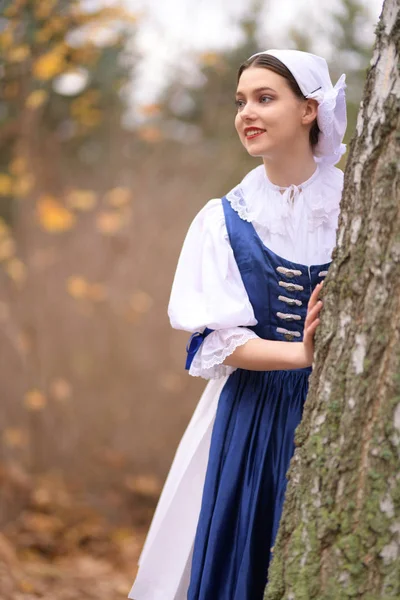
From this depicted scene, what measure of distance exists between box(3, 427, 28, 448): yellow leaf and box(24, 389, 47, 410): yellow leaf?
0.25 meters

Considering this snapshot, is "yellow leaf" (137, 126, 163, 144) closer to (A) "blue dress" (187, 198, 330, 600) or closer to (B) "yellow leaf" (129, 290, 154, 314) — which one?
(B) "yellow leaf" (129, 290, 154, 314)

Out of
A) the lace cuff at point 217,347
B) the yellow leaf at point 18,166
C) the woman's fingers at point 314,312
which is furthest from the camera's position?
the yellow leaf at point 18,166

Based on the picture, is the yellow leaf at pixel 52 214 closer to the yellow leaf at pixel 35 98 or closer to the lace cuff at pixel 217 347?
the yellow leaf at pixel 35 98

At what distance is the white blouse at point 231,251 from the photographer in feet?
5.29

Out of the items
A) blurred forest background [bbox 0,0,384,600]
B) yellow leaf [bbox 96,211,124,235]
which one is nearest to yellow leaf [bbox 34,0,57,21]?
blurred forest background [bbox 0,0,384,600]

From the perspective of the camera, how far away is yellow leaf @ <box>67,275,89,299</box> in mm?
5285

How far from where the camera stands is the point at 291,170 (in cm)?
171

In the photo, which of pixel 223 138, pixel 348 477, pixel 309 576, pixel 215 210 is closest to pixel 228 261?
pixel 215 210

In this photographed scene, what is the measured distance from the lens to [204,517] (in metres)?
1.69

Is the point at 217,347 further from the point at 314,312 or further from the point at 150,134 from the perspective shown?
the point at 150,134

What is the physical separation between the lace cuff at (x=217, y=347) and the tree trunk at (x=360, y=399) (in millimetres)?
267

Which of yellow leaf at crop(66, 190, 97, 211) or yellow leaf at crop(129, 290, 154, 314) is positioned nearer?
yellow leaf at crop(66, 190, 97, 211)

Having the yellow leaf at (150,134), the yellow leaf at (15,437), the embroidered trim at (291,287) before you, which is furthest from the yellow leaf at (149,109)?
the embroidered trim at (291,287)

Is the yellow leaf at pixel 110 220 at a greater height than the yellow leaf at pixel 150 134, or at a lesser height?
lesser
